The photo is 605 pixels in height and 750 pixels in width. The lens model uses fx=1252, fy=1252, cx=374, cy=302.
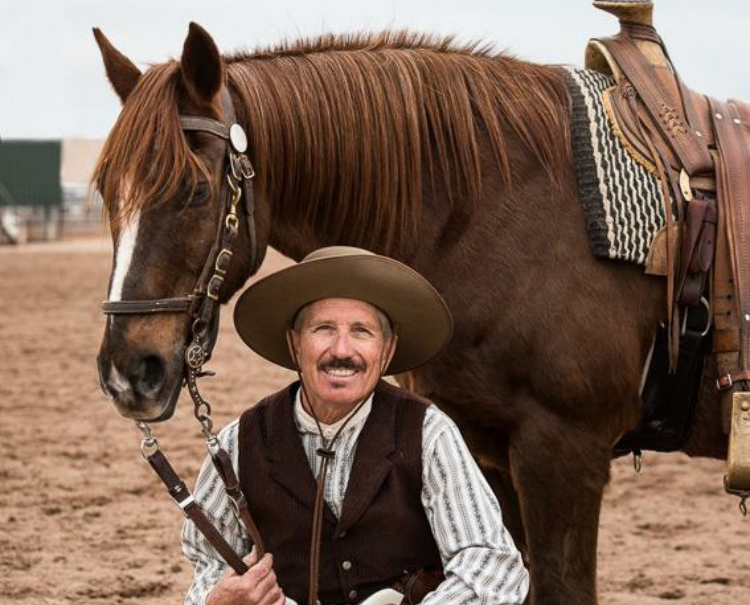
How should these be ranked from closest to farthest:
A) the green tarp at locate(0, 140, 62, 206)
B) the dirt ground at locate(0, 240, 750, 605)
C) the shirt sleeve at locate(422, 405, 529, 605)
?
the shirt sleeve at locate(422, 405, 529, 605)
the dirt ground at locate(0, 240, 750, 605)
the green tarp at locate(0, 140, 62, 206)

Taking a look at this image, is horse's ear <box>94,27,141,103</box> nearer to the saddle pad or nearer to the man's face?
the man's face

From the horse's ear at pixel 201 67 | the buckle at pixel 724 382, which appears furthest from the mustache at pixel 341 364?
the buckle at pixel 724 382

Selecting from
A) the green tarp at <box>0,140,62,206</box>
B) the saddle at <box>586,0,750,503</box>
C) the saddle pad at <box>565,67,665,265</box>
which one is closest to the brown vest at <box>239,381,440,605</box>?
the saddle pad at <box>565,67,665,265</box>

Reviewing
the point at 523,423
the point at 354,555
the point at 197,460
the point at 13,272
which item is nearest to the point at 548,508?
the point at 523,423

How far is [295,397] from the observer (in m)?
2.79

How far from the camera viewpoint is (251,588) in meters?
2.55

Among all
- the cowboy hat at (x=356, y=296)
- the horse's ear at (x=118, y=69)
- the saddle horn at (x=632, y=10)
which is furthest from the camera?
the saddle horn at (x=632, y=10)

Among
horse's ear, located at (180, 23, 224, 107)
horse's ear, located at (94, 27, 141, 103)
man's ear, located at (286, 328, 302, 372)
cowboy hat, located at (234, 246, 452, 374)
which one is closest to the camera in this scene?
cowboy hat, located at (234, 246, 452, 374)

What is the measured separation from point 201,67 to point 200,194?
30cm

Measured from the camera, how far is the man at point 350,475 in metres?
2.61

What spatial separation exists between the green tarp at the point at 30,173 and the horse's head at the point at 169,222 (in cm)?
3436

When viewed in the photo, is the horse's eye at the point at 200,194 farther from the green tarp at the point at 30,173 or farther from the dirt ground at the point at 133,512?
the green tarp at the point at 30,173

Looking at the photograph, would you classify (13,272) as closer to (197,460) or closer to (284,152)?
(197,460)

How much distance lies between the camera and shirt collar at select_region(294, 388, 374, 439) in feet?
8.82
